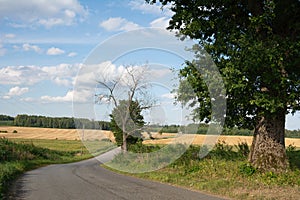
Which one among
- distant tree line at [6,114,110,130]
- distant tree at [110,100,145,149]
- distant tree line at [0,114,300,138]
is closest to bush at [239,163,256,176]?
distant tree line at [0,114,300,138]

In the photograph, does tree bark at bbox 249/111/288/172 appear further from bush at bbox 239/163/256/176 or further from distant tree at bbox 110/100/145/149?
distant tree at bbox 110/100/145/149

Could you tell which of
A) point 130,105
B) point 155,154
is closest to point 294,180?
point 155,154

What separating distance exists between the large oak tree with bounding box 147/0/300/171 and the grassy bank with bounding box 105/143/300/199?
821mm

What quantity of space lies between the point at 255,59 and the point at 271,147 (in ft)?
14.0

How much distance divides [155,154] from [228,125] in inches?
311

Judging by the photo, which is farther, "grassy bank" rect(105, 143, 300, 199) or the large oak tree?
the large oak tree

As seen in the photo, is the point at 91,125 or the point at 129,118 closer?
the point at 91,125

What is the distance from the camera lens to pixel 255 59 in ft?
38.5

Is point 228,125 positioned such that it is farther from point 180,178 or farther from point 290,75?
point 290,75

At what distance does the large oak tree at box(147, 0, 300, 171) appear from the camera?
12.1 m

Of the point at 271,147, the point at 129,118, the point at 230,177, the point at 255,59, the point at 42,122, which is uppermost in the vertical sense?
the point at 255,59

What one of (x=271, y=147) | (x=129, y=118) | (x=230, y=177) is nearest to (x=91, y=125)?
Result: (x=129, y=118)

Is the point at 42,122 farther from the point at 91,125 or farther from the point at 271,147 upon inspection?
the point at 271,147

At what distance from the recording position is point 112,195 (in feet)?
34.9
